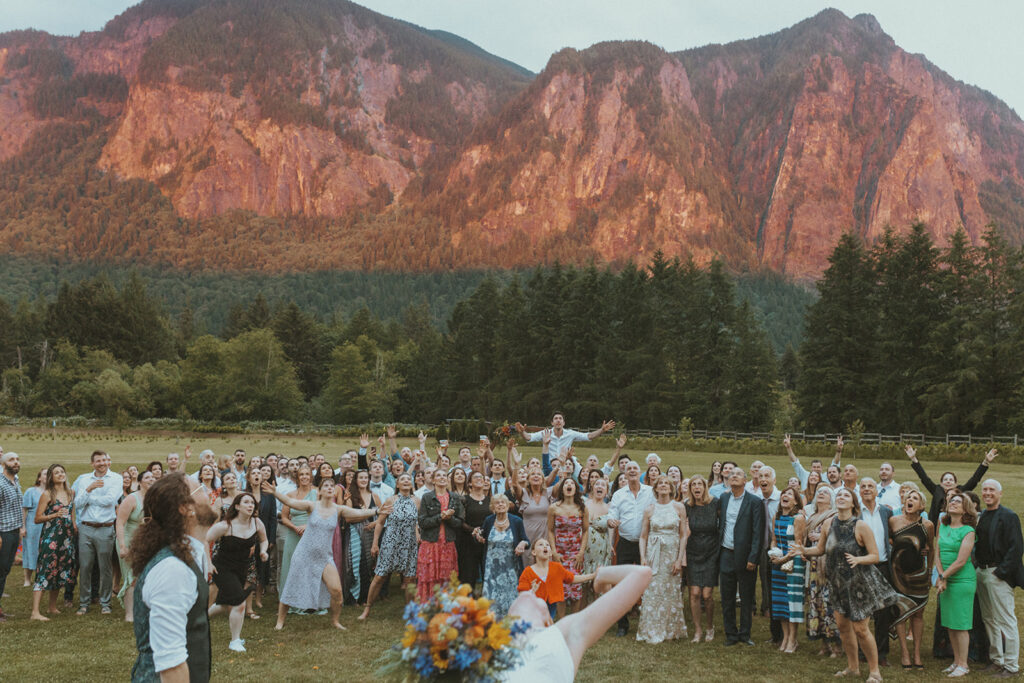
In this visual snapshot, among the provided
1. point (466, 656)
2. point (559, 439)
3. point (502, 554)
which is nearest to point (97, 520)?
point (502, 554)

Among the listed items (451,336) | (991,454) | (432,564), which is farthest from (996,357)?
(451,336)

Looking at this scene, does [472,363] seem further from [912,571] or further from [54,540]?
[912,571]

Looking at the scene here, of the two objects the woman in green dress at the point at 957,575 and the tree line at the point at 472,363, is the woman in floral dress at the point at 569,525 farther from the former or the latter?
the tree line at the point at 472,363

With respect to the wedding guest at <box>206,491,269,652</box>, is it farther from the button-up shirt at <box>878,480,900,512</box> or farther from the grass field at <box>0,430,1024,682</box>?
the button-up shirt at <box>878,480,900,512</box>

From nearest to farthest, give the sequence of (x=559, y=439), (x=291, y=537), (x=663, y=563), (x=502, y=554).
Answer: (x=502, y=554) → (x=663, y=563) → (x=291, y=537) → (x=559, y=439)

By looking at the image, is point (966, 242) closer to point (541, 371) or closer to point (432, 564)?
point (541, 371)

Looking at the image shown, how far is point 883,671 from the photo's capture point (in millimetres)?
8656

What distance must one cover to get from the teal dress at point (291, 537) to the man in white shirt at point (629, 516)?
4.07 m

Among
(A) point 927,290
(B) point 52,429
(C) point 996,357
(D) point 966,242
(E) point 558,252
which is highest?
(E) point 558,252

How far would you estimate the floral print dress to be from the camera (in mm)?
10414

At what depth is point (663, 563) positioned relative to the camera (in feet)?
32.8

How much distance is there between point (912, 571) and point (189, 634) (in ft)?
25.5

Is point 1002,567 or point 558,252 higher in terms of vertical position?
point 558,252

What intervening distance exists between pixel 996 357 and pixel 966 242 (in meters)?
8.21
